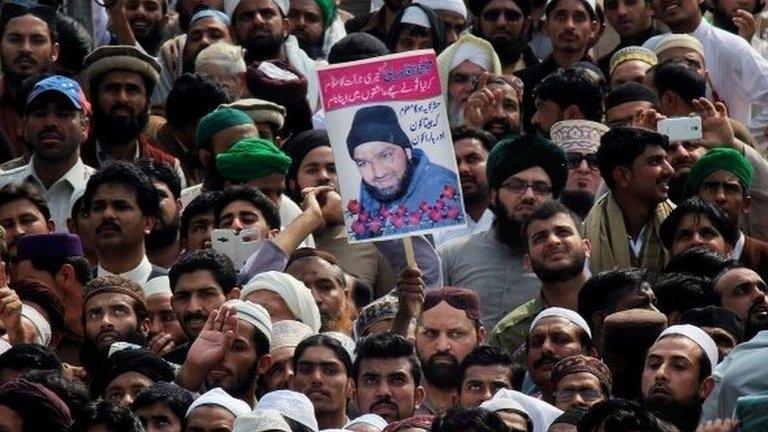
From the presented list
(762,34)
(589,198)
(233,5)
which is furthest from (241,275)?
(762,34)

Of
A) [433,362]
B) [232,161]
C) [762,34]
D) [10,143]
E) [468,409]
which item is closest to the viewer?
[468,409]

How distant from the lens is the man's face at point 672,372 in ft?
52.2

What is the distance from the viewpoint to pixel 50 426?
15383 mm

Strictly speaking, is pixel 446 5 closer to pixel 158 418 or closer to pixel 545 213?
pixel 545 213

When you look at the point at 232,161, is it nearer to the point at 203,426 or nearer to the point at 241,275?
the point at 241,275

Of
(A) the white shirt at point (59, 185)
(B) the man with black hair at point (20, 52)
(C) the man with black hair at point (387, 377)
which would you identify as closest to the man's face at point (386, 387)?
(C) the man with black hair at point (387, 377)

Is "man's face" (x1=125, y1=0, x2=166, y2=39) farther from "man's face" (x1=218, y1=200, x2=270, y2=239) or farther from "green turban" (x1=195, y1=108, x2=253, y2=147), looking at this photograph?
"man's face" (x1=218, y1=200, x2=270, y2=239)

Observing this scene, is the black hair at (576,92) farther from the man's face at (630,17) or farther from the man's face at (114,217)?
the man's face at (114,217)

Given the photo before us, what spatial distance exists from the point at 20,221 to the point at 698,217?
3409 millimetres

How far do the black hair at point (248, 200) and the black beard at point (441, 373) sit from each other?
1563mm

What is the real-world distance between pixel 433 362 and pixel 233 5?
16.0ft

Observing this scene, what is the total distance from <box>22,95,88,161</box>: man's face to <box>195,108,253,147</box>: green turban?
0.68m

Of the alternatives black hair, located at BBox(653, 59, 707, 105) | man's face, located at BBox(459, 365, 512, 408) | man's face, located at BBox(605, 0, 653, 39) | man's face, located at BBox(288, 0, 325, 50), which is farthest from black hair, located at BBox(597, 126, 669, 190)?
man's face, located at BBox(288, 0, 325, 50)

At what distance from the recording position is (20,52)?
20.5 metres
